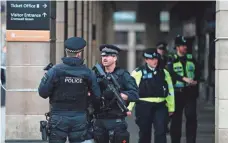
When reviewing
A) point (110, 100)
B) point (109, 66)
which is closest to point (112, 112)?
point (110, 100)

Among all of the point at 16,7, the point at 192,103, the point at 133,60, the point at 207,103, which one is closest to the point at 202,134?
the point at 192,103

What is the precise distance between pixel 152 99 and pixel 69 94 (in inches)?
109

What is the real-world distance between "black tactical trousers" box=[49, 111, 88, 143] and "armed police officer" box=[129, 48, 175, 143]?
2528mm

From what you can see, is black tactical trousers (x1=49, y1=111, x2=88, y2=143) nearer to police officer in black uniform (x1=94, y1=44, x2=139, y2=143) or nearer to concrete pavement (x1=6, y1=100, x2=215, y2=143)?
police officer in black uniform (x1=94, y1=44, x2=139, y2=143)

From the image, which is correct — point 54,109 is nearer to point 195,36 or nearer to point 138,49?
point 195,36

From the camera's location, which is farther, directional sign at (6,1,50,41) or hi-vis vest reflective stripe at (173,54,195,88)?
directional sign at (6,1,50,41)

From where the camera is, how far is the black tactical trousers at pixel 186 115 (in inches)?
410

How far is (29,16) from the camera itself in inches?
419

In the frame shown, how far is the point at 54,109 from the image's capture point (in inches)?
271

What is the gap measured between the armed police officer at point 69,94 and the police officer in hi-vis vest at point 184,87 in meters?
3.78

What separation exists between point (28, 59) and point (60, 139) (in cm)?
415

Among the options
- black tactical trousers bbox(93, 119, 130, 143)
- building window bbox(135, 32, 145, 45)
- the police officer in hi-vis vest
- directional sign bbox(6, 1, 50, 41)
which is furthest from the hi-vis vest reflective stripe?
building window bbox(135, 32, 145, 45)

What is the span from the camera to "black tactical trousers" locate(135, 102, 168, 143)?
9242mm

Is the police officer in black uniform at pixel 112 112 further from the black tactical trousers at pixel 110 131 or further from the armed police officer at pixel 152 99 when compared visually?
the armed police officer at pixel 152 99
